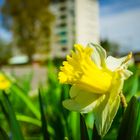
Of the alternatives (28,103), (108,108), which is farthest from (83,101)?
(28,103)

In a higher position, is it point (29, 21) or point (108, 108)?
point (108, 108)

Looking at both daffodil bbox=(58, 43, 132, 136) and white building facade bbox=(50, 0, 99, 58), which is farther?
white building facade bbox=(50, 0, 99, 58)

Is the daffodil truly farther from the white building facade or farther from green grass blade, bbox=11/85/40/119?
the white building facade

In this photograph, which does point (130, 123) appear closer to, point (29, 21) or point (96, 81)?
point (96, 81)

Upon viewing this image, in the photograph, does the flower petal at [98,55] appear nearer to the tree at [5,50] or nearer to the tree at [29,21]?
the tree at [29,21]

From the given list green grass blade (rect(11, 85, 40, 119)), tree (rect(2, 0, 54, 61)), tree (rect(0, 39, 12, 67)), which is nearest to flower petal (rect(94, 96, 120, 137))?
green grass blade (rect(11, 85, 40, 119))
